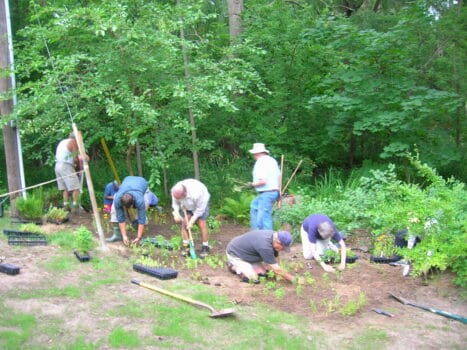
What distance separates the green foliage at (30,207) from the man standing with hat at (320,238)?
4.57 m

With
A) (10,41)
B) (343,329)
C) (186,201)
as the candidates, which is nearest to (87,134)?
(10,41)

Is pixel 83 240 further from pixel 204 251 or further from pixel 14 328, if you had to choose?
pixel 14 328

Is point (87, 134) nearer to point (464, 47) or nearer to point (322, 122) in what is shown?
point (322, 122)

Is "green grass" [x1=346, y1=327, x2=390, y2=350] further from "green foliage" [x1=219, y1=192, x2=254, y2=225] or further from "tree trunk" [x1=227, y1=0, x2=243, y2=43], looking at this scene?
"tree trunk" [x1=227, y1=0, x2=243, y2=43]

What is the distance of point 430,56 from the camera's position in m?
11.1

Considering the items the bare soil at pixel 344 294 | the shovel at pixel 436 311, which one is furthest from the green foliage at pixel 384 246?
the shovel at pixel 436 311

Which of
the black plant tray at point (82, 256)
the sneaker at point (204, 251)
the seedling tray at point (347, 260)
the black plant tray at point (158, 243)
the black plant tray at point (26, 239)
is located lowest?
the seedling tray at point (347, 260)

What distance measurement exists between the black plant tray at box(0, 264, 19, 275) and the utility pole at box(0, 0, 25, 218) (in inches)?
120

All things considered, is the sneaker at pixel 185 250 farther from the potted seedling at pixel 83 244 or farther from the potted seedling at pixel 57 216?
the potted seedling at pixel 57 216

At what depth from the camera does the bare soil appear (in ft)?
17.9

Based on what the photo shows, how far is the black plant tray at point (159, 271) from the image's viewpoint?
255 inches

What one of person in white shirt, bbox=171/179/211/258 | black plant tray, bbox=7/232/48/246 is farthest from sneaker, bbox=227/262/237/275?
black plant tray, bbox=7/232/48/246

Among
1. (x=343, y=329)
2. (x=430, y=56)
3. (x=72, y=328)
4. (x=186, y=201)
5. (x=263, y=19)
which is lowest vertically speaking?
(x=343, y=329)

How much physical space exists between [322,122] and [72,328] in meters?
8.34
